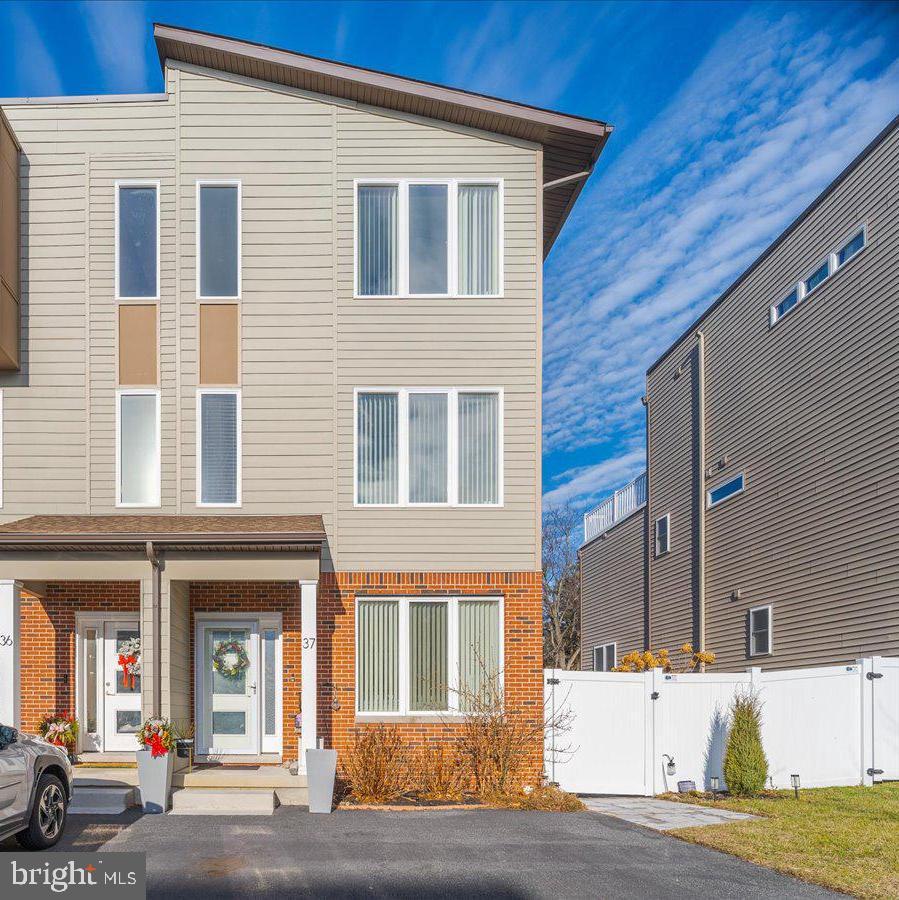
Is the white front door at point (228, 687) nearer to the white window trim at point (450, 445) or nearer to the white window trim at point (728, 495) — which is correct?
the white window trim at point (450, 445)

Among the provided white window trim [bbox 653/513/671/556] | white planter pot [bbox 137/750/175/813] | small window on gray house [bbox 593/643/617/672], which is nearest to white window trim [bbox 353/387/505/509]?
white planter pot [bbox 137/750/175/813]

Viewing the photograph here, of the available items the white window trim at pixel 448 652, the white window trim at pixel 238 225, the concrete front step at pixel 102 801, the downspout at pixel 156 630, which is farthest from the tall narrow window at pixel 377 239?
the concrete front step at pixel 102 801

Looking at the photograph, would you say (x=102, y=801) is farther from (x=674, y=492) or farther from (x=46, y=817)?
(x=674, y=492)

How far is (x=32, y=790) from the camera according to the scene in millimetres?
9008

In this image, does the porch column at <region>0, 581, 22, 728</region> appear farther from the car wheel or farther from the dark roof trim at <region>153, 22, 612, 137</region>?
the dark roof trim at <region>153, 22, 612, 137</region>

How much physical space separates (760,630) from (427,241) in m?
10.5

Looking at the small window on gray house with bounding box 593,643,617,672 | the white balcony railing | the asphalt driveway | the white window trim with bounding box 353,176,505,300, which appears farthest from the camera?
the small window on gray house with bounding box 593,643,617,672

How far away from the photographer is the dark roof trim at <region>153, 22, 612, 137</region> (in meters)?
13.8

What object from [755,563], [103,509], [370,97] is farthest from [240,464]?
[755,563]

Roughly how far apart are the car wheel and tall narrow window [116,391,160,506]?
4.99 m

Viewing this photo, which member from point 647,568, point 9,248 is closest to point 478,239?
point 9,248

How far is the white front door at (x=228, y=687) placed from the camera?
13.8 metres

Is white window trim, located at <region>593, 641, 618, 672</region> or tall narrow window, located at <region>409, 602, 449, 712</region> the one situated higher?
tall narrow window, located at <region>409, 602, 449, 712</region>

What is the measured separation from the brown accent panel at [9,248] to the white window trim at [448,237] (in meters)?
4.71
